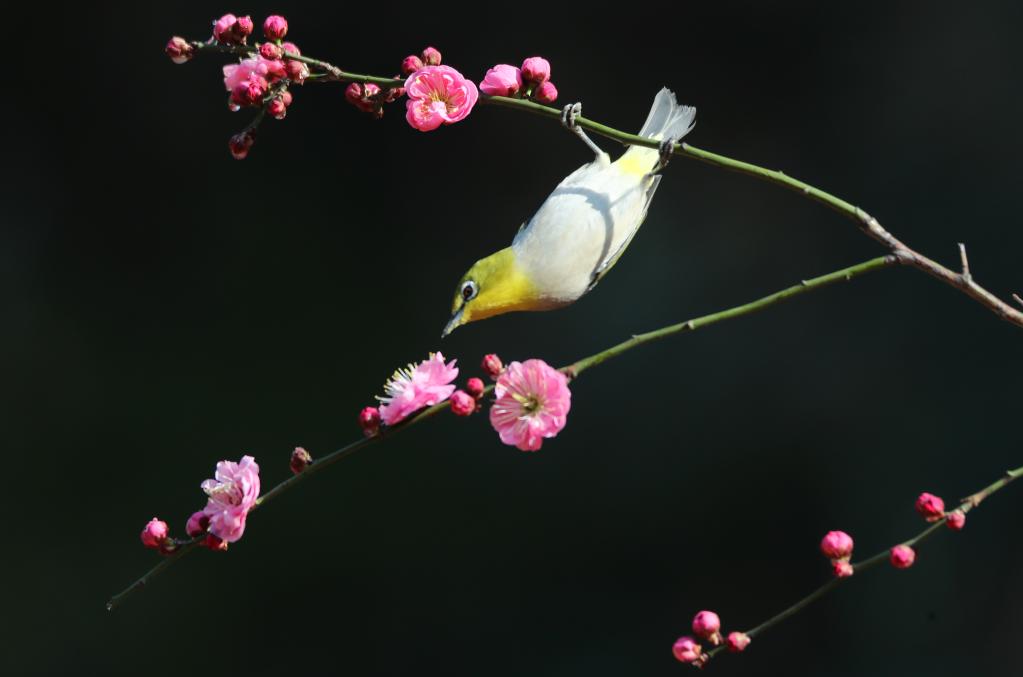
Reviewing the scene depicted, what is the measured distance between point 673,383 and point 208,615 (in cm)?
146

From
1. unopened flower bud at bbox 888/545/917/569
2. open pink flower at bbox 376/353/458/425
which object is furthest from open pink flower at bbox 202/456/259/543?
unopened flower bud at bbox 888/545/917/569

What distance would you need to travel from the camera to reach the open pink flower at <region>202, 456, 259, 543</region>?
34.4 inches

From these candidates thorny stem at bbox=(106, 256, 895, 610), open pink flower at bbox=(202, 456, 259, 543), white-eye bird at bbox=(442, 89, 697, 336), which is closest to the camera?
thorny stem at bbox=(106, 256, 895, 610)

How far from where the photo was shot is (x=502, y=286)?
1267mm

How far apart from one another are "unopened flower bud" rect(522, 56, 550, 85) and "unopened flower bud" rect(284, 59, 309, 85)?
0.59 ft

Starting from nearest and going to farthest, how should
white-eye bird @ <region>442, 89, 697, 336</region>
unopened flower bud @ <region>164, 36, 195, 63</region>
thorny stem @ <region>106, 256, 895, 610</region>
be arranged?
thorny stem @ <region>106, 256, 895, 610</region> < unopened flower bud @ <region>164, 36, 195, 63</region> < white-eye bird @ <region>442, 89, 697, 336</region>

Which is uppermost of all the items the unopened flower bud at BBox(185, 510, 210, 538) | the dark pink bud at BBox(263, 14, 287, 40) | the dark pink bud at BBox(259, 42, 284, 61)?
the dark pink bud at BBox(263, 14, 287, 40)

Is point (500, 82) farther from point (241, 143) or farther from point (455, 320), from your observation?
point (455, 320)

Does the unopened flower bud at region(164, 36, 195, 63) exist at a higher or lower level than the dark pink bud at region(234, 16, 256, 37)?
higher

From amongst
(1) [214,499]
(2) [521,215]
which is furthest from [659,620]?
(1) [214,499]

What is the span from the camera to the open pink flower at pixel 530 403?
32.0 inches

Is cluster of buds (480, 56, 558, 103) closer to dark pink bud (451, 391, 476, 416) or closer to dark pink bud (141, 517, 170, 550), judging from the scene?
dark pink bud (451, 391, 476, 416)

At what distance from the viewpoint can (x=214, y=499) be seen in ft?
2.97

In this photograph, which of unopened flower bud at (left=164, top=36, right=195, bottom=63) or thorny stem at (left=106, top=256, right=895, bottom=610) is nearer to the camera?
thorny stem at (left=106, top=256, right=895, bottom=610)
